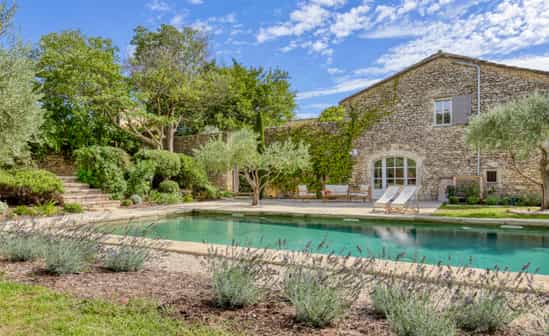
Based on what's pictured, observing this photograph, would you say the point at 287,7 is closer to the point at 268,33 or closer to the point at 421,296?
the point at 268,33

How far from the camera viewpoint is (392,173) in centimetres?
1515

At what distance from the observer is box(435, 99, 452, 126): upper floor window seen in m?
14.3

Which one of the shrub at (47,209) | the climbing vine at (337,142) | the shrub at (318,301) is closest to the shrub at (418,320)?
the shrub at (318,301)

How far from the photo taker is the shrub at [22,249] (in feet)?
14.4

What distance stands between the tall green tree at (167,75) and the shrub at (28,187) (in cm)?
649

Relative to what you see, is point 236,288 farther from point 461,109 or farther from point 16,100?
point 461,109

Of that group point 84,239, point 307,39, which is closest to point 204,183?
point 307,39

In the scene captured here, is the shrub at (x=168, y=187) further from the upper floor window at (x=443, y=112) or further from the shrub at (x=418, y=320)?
the shrub at (x=418, y=320)

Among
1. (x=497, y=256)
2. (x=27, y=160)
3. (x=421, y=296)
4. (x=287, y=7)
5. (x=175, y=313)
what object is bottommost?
(x=497, y=256)

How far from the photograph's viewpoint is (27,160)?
12.6 meters

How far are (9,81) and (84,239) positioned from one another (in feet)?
11.9

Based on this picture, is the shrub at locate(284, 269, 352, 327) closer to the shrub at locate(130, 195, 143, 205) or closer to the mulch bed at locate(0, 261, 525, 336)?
the mulch bed at locate(0, 261, 525, 336)

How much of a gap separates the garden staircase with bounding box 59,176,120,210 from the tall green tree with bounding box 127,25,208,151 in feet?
15.7

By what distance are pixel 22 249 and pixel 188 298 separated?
2.75 meters
